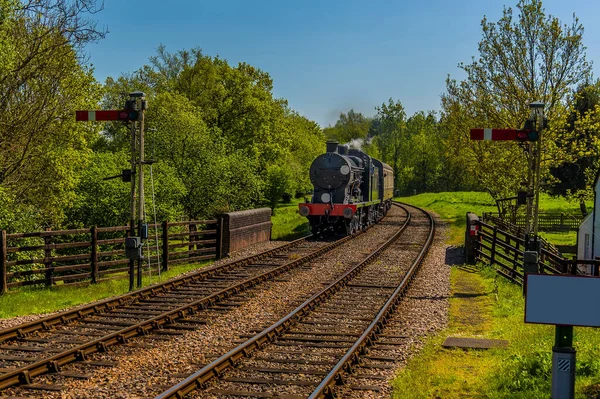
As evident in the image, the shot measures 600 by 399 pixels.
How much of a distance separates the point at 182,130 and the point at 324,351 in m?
22.1

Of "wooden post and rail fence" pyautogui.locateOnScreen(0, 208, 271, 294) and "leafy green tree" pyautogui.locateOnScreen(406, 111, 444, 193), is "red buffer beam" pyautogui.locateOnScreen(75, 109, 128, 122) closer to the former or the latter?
"wooden post and rail fence" pyautogui.locateOnScreen(0, 208, 271, 294)

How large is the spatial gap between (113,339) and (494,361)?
567 cm

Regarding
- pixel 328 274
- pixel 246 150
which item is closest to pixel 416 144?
pixel 246 150

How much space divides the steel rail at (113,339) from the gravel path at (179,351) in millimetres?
160

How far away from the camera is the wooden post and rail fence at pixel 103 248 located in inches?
527

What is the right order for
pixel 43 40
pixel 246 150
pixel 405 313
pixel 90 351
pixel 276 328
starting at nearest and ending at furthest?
pixel 90 351 → pixel 276 328 → pixel 405 313 → pixel 43 40 → pixel 246 150

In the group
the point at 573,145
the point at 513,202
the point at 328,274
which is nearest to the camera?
the point at 328,274

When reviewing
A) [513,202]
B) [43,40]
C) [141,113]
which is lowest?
[513,202]

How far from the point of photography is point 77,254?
54.5ft

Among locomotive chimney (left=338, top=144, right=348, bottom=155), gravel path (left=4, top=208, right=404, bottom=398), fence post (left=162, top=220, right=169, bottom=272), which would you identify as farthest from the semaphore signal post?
locomotive chimney (left=338, top=144, right=348, bottom=155)

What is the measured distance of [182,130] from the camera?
29328 millimetres

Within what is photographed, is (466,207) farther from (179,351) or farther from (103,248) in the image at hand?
(179,351)

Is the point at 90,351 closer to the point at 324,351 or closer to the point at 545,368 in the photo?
the point at 324,351

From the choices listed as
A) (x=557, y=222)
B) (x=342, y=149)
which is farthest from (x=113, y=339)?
(x=557, y=222)
